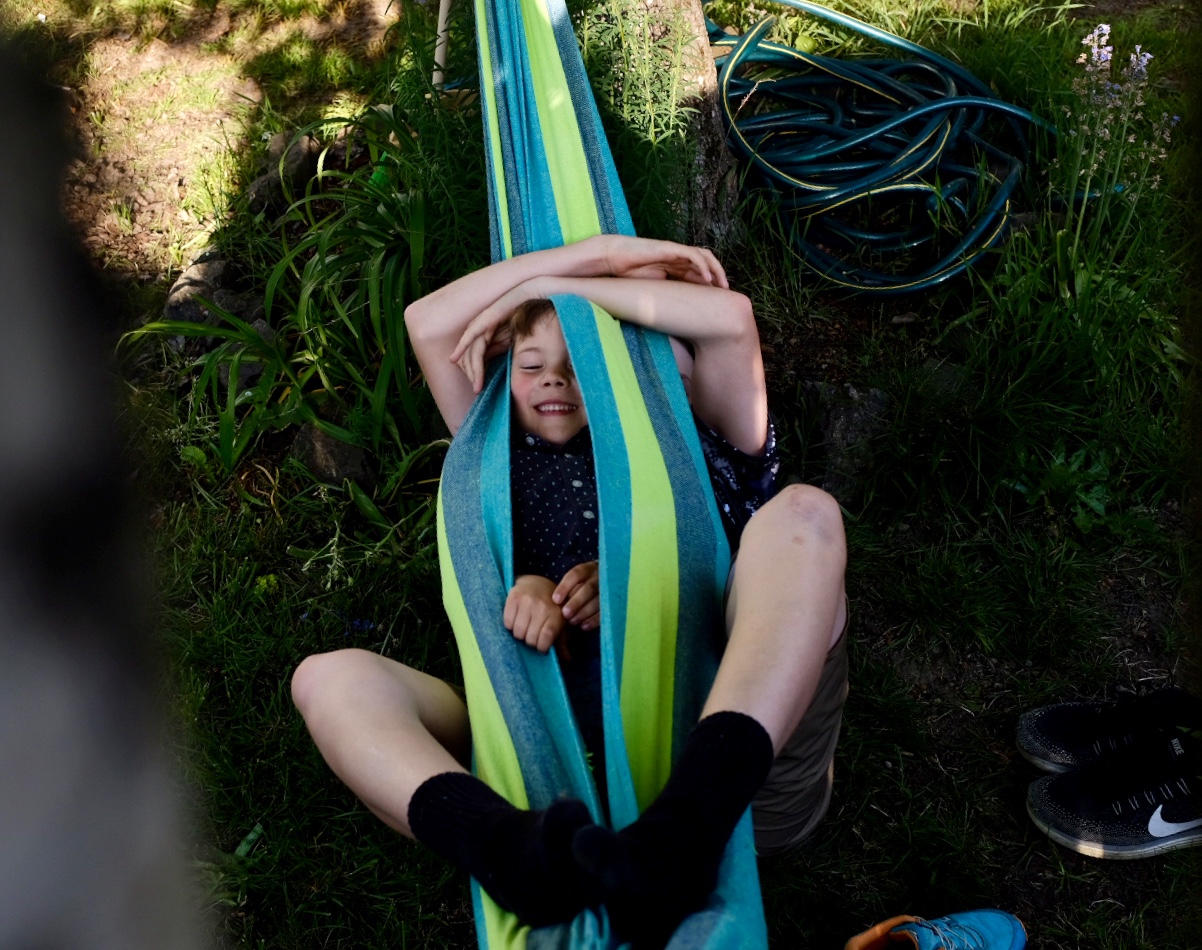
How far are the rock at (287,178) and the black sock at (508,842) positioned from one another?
1964mm

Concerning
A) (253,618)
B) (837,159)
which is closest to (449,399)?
(253,618)

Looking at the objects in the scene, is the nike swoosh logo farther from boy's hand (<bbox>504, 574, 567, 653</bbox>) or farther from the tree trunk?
the tree trunk

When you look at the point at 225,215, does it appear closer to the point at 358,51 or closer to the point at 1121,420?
Answer: the point at 358,51

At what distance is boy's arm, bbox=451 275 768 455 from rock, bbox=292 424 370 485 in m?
0.51

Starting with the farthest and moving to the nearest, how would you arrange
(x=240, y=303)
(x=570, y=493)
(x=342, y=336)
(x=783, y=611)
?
(x=240, y=303) → (x=342, y=336) → (x=570, y=493) → (x=783, y=611)

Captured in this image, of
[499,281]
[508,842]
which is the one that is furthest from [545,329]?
[508,842]

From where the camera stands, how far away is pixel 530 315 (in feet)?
6.10

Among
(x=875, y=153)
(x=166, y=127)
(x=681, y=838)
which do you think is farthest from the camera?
(x=166, y=127)

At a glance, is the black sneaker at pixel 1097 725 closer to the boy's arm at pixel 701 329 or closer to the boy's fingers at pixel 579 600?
the boy's arm at pixel 701 329

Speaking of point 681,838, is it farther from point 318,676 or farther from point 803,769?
point 318,676

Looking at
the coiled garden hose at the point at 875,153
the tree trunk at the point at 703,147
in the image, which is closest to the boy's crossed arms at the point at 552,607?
the tree trunk at the point at 703,147

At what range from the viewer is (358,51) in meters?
3.27

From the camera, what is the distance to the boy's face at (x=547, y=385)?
1.84 metres

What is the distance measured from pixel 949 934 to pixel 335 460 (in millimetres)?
1531
